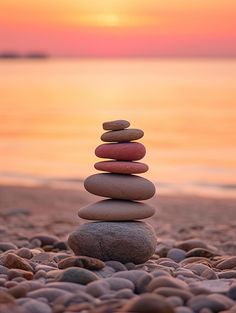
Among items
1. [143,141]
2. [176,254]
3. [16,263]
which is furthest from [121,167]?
[143,141]

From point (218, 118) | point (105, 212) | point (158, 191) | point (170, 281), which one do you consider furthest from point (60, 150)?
point (170, 281)

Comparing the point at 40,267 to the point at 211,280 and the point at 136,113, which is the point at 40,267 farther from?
the point at 136,113

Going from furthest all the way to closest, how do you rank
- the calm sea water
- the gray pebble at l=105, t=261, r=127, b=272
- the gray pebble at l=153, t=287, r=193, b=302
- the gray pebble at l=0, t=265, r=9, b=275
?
the calm sea water < the gray pebble at l=105, t=261, r=127, b=272 < the gray pebble at l=0, t=265, r=9, b=275 < the gray pebble at l=153, t=287, r=193, b=302

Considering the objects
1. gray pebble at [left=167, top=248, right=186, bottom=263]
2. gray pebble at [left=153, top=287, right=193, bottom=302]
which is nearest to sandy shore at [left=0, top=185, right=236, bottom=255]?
gray pebble at [left=167, top=248, right=186, bottom=263]

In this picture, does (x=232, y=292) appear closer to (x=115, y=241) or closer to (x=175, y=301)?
(x=175, y=301)

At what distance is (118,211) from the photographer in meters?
7.48

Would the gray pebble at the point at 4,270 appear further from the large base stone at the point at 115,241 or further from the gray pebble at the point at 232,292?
the gray pebble at the point at 232,292

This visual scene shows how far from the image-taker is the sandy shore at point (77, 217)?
11.7 metres

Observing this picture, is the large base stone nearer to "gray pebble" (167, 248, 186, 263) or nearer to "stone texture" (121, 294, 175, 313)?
"gray pebble" (167, 248, 186, 263)

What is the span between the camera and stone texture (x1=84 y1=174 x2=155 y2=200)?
7.57m

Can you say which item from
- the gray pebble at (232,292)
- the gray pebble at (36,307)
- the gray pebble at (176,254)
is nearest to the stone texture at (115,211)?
the gray pebble at (176,254)

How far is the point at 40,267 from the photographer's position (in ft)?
23.4

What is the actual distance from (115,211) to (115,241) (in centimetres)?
30

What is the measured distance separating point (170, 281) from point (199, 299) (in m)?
0.39
